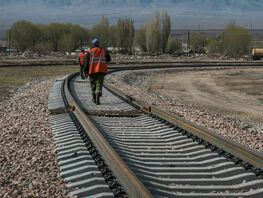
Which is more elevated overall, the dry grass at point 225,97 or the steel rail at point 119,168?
the steel rail at point 119,168

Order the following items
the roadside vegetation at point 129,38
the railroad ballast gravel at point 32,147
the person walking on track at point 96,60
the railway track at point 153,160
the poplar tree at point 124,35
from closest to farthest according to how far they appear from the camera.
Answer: the railway track at point 153,160 < the railroad ballast gravel at point 32,147 < the person walking on track at point 96,60 < the roadside vegetation at point 129,38 < the poplar tree at point 124,35

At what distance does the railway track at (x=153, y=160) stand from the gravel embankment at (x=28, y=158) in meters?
0.17

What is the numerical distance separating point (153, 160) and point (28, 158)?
1731mm

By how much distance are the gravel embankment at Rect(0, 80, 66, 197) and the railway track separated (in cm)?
17

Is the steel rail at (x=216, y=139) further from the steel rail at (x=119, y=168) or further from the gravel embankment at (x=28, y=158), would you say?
the gravel embankment at (x=28, y=158)

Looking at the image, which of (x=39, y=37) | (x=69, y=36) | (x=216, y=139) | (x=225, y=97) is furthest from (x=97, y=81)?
(x=39, y=37)

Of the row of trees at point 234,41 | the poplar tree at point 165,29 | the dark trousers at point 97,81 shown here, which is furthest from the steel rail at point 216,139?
the row of trees at point 234,41

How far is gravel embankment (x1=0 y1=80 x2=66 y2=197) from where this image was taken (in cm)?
407

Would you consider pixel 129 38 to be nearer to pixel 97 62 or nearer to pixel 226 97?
pixel 226 97

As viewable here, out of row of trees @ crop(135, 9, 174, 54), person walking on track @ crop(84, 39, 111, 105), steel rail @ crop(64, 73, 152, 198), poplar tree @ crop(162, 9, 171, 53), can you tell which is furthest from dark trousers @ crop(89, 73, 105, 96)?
poplar tree @ crop(162, 9, 171, 53)

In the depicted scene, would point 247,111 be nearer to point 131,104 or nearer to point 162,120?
point 131,104

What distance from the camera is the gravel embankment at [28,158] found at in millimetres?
4074

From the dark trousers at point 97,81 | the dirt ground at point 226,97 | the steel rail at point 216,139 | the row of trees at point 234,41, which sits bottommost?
the dirt ground at point 226,97

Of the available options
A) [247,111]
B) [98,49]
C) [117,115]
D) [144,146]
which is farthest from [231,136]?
[247,111]
